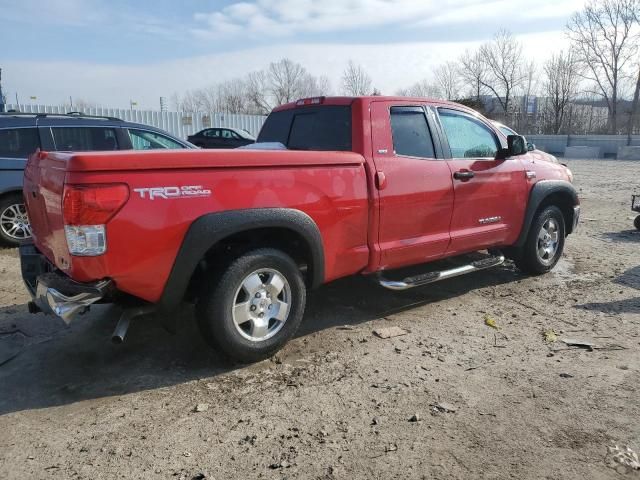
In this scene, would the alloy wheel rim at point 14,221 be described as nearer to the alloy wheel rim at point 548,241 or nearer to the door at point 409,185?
the door at point 409,185

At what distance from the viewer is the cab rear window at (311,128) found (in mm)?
4496

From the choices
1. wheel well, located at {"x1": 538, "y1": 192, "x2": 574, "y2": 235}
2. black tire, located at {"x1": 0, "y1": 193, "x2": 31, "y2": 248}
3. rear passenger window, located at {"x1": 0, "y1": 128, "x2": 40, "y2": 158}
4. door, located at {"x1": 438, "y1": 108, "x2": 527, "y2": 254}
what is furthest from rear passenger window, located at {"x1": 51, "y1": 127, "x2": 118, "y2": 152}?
wheel well, located at {"x1": 538, "y1": 192, "x2": 574, "y2": 235}

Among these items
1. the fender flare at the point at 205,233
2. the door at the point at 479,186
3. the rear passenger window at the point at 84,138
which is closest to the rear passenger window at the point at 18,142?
the rear passenger window at the point at 84,138

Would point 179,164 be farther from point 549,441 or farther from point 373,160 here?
point 549,441

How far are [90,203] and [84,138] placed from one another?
5.02 m

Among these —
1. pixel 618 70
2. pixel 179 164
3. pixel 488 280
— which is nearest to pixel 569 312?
pixel 488 280

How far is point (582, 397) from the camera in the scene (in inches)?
135

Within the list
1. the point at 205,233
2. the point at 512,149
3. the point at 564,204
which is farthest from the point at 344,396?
the point at 564,204

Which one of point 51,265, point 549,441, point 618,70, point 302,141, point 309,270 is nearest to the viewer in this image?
point 549,441

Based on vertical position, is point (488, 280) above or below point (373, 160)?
below

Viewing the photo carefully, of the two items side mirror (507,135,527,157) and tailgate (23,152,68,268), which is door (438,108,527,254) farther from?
tailgate (23,152,68,268)

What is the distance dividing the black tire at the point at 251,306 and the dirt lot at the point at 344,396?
0.64 feet

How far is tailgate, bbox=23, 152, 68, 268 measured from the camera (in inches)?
127

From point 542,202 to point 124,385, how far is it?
475 cm
